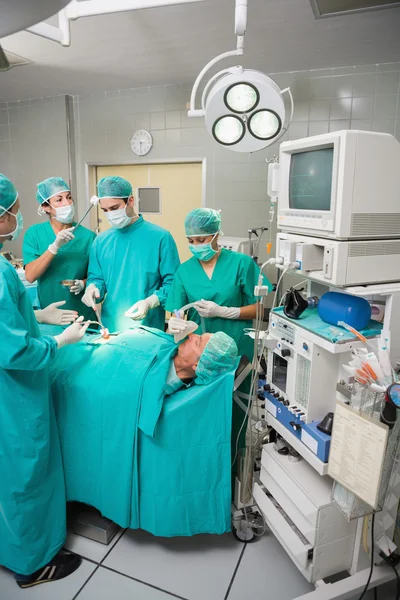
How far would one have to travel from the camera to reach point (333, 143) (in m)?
1.27

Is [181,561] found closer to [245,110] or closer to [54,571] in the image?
[54,571]

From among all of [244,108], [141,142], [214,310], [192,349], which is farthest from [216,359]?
[141,142]

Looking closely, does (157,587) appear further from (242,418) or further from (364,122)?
(364,122)

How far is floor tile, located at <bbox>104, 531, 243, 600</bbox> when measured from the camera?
62.9 inches

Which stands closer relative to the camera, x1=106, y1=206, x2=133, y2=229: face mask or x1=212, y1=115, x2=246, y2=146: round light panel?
x1=212, y1=115, x2=246, y2=146: round light panel

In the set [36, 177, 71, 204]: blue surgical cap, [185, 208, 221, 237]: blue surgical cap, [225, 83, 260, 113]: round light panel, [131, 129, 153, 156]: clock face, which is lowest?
[185, 208, 221, 237]: blue surgical cap

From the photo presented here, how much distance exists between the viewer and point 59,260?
8.30ft

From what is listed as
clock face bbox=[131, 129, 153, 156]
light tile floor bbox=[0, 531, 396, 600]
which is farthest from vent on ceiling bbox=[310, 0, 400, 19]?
light tile floor bbox=[0, 531, 396, 600]

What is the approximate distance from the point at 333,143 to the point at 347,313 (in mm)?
561

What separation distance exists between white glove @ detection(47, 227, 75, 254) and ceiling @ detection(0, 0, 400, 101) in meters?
1.45

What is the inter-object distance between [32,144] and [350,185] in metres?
4.54

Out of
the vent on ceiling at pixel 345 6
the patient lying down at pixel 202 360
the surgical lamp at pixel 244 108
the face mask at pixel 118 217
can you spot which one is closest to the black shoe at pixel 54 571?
the patient lying down at pixel 202 360

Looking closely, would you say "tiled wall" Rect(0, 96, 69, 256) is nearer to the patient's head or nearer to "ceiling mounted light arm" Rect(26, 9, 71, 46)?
"ceiling mounted light arm" Rect(26, 9, 71, 46)

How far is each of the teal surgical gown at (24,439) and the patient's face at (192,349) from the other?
0.52 metres
